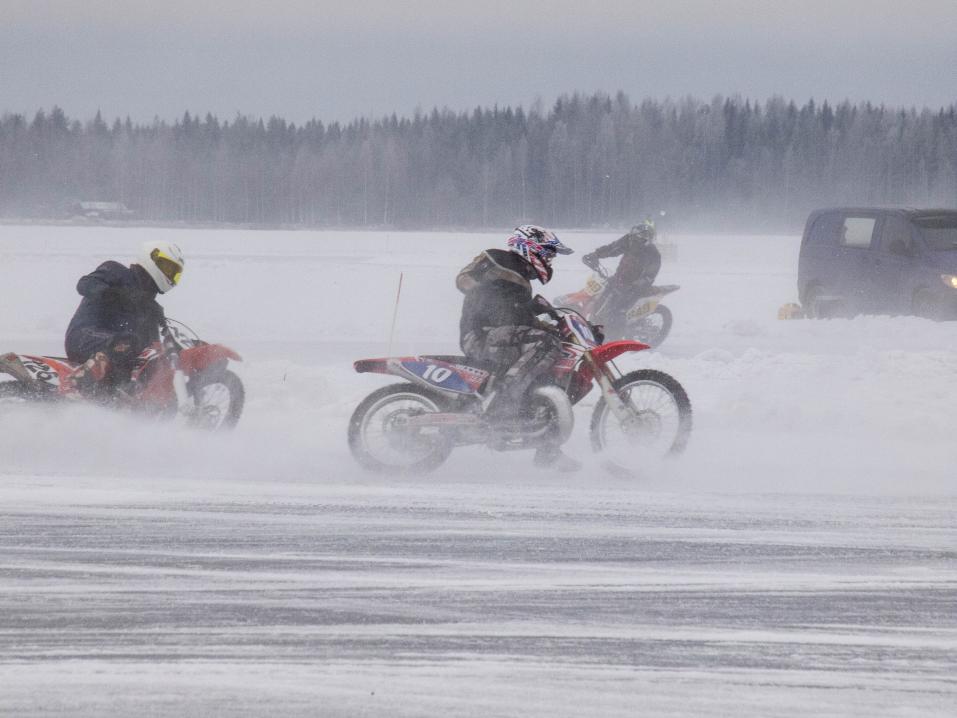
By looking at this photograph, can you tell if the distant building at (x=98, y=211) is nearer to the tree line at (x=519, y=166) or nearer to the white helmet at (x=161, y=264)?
the tree line at (x=519, y=166)

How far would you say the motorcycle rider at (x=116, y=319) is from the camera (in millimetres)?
9070

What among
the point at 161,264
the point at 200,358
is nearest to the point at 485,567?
the point at 200,358

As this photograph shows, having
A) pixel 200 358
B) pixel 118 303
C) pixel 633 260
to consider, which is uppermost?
pixel 633 260

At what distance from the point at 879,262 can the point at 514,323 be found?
11764mm

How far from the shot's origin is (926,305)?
58.3 feet

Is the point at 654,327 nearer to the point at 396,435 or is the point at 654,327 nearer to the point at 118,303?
the point at 396,435

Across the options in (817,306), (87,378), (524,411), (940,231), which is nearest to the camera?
(524,411)

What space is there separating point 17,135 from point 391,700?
145080 millimetres

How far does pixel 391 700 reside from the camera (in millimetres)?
4359

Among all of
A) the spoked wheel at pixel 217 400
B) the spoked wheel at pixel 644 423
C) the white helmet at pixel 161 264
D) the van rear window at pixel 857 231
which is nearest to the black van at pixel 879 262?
the van rear window at pixel 857 231

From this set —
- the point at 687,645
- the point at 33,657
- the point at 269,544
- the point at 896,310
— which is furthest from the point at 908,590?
the point at 896,310

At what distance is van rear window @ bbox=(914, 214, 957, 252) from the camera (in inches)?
706

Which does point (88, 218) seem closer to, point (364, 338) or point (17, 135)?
point (17, 135)

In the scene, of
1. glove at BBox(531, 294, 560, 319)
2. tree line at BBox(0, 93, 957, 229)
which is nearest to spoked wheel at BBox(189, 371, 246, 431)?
glove at BBox(531, 294, 560, 319)
